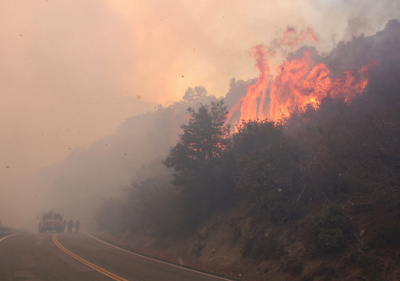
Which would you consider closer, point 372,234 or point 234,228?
point 372,234

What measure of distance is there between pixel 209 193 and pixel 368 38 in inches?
924

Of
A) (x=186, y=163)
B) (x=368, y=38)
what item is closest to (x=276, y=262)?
(x=186, y=163)

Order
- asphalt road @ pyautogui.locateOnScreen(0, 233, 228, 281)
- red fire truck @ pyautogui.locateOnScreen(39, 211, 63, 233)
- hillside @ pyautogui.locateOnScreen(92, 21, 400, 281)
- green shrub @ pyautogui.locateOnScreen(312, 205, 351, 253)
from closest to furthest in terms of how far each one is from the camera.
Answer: asphalt road @ pyautogui.locateOnScreen(0, 233, 228, 281)
hillside @ pyautogui.locateOnScreen(92, 21, 400, 281)
green shrub @ pyautogui.locateOnScreen(312, 205, 351, 253)
red fire truck @ pyautogui.locateOnScreen(39, 211, 63, 233)

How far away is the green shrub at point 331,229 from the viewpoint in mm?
11420

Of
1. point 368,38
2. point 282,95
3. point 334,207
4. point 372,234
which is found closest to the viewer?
point 372,234

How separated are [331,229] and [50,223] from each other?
3814cm

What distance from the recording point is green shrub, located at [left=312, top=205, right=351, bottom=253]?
37.5 ft

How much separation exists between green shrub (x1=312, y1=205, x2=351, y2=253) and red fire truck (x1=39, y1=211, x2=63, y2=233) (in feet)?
122

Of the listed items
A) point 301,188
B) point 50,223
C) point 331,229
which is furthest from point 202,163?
point 50,223

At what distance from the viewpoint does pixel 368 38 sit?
30.3 m

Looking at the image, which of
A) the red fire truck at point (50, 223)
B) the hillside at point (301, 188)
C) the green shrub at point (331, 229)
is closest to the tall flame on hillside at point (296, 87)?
the hillside at point (301, 188)

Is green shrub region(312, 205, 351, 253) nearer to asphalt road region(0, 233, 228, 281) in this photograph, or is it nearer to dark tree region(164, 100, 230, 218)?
asphalt road region(0, 233, 228, 281)

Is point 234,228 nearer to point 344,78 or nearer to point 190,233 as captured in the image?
point 190,233

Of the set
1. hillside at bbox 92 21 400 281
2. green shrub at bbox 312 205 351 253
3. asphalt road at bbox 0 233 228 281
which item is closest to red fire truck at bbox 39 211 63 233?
hillside at bbox 92 21 400 281
